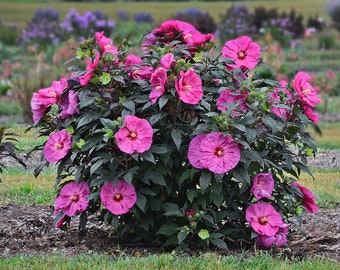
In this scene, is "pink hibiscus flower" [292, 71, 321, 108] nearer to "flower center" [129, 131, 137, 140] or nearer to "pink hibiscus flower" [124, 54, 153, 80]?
"pink hibiscus flower" [124, 54, 153, 80]

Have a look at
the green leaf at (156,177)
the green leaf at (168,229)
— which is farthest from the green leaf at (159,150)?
the green leaf at (168,229)

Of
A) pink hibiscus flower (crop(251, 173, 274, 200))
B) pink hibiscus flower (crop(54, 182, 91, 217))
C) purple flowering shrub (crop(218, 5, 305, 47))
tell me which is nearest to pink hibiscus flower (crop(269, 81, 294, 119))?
pink hibiscus flower (crop(251, 173, 274, 200))

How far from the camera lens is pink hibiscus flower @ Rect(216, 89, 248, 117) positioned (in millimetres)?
4805

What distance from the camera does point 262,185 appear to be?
477cm

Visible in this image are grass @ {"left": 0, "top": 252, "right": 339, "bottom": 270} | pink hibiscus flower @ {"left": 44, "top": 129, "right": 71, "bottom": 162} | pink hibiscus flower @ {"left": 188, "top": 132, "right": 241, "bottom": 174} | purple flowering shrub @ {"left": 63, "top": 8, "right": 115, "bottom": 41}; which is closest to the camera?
grass @ {"left": 0, "top": 252, "right": 339, "bottom": 270}

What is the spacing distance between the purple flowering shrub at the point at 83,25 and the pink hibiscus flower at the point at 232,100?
15955 millimetres

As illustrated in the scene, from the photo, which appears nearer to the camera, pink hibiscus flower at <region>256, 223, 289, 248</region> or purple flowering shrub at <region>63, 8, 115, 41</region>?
pink hibiscus flower at <region>256, 223, 289, 248</region>

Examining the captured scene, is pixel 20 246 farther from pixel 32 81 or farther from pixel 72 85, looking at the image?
pixel 32 81

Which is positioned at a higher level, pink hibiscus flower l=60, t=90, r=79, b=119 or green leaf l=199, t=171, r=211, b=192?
pink hibiscus flower l=60, t=90, r=79, b=119

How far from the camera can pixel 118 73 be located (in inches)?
191

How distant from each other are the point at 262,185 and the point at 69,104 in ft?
4.01

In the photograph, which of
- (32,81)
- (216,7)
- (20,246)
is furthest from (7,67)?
(216,7)

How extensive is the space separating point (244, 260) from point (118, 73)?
1.31 m

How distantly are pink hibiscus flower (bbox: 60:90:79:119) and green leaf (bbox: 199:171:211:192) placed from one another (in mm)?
846
